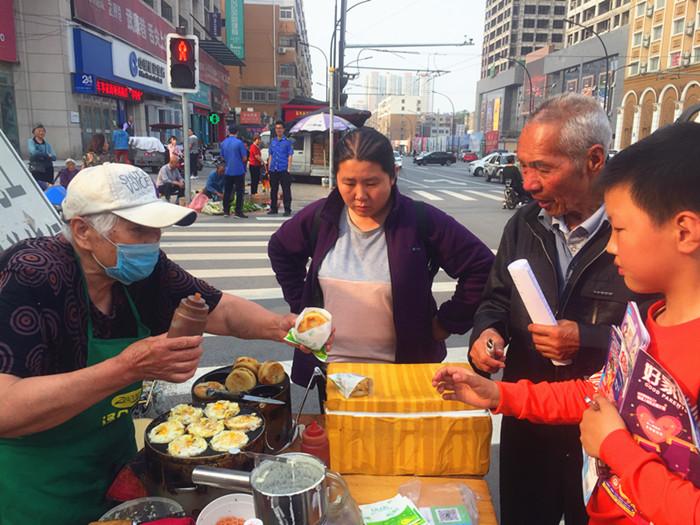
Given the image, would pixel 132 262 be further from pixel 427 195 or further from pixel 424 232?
pixel 427 195

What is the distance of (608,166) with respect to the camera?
1.32 metres

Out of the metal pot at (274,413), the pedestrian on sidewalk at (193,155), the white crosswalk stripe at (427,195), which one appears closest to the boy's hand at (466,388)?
the metal pot at (274,413)

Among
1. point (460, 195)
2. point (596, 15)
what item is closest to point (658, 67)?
point (596, 15)

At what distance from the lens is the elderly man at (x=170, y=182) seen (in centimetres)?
1328

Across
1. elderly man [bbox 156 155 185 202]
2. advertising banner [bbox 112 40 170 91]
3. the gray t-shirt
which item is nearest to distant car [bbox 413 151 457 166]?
advertising banner [bbox 112 40 170 91]

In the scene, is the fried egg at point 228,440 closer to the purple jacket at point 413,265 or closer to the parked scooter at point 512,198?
the purple jacket at point 413,265

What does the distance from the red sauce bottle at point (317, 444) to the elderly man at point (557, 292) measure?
0.67 metres

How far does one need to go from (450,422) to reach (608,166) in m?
0.90

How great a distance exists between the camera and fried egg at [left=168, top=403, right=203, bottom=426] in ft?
5.55

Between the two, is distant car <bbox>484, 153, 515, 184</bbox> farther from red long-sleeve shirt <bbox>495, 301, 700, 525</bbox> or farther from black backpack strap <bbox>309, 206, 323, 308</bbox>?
red long-sleeve shirt <bbox>495, 301, 700, 525</bbox>

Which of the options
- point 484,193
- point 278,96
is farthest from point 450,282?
point 278,96

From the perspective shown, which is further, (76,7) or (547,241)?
(76,7)

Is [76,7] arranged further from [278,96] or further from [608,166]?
[278,96]

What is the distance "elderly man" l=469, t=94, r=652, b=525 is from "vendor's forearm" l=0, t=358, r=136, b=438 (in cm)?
129
